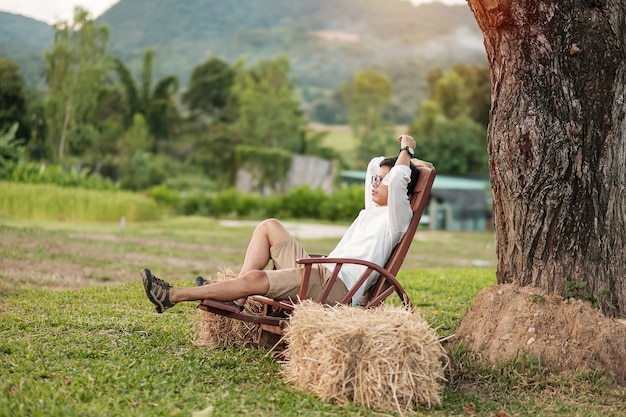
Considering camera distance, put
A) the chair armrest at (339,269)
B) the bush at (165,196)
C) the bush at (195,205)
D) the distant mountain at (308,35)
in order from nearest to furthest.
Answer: the chair armrest at (339,269) < the bush at (165,196) < the bush at (195,205) < the distant mountain at (308,35)

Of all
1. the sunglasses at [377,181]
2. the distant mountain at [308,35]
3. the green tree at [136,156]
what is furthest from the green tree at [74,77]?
the sunglasses at [377,181]

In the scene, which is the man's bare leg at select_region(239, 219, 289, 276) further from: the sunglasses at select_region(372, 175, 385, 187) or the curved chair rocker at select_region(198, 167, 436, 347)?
the sunglasses at select_region(372, 175, 385, 187)

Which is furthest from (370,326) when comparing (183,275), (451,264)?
(451,264)

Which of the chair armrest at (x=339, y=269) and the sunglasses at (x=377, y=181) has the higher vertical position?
the sunglasses at (x=377, y=181)

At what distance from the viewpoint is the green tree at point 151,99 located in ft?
91.4

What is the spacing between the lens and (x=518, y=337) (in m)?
4.36

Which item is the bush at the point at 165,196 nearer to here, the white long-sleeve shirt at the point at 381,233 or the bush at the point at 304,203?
the bush at the point at 304,203

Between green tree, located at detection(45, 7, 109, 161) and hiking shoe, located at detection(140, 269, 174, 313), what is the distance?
18.4 metres

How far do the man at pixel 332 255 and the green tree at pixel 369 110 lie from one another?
28.1 m

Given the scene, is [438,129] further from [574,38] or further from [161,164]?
[574,38]

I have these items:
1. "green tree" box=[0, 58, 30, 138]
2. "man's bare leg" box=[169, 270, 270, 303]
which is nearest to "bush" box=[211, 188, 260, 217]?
"green tree" box=[0, 58, 30, 138]

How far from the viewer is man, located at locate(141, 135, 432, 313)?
4.32 m

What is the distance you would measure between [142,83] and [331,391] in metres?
26.4

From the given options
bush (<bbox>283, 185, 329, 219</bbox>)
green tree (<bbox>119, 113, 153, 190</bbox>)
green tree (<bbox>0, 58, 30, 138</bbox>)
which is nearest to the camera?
bush (<bbox>283, 185, 329, 219</bbox>)
